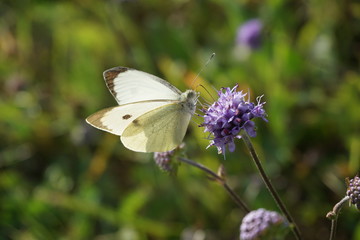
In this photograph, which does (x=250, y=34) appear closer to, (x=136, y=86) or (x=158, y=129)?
(x=136, y=86)

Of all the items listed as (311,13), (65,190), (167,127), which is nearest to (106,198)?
(65,190)

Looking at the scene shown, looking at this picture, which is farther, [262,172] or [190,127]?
[190,127]

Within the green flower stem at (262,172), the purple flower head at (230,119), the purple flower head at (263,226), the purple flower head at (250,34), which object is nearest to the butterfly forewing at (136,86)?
the purple flower head at (230,119)

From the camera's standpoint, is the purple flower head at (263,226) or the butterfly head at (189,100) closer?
the purple flower head at (263,226)

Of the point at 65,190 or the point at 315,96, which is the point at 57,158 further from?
the point at 315,96

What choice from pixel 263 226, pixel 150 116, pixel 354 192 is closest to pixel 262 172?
pixel 263 226

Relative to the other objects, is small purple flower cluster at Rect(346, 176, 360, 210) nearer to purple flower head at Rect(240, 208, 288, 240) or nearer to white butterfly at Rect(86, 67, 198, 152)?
purple flower head at Rect(240, 208, 288, 240)

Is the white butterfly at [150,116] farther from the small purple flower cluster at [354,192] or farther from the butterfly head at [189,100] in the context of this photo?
the small purple flower cluster at [354,192]
